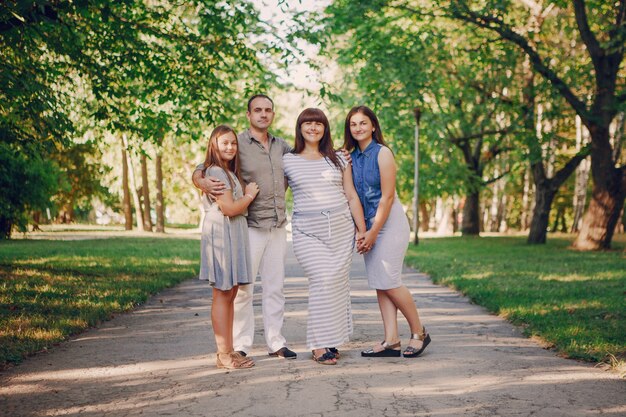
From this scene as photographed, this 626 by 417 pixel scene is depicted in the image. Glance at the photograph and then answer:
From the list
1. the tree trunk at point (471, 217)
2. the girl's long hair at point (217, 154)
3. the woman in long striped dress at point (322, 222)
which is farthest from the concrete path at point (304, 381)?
the tree trunk at point (471, 217)

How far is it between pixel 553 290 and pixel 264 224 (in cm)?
625

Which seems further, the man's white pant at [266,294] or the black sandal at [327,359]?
the man's white pant at [266,294]

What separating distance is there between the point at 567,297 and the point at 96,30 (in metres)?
8.73

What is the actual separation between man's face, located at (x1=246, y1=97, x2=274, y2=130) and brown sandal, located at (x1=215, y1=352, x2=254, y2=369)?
6.36ft

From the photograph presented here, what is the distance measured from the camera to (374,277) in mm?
6621

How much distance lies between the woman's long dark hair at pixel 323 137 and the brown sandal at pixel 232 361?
181 cm

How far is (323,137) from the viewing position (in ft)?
21.1

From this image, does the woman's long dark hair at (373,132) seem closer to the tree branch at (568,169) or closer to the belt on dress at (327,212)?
the belt on dress at (327,212)


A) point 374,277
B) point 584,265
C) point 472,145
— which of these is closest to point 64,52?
point 374,277

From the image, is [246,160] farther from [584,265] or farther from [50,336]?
[584,265]

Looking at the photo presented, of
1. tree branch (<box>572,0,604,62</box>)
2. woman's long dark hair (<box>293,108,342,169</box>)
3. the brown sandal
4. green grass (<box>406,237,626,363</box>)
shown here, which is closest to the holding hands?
woman's long dark hair (<box>293,108,342,169</box>)

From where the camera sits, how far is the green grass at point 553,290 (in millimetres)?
7102

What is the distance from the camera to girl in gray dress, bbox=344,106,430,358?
6.47 m

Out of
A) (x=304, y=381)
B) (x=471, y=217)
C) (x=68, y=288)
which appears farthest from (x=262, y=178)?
(x=471, y=217)
